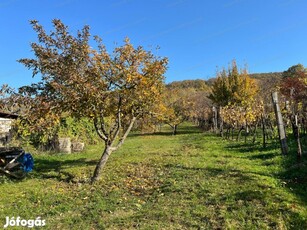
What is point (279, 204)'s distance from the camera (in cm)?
631

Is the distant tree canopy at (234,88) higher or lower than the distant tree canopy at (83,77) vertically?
higher

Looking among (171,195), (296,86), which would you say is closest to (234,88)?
(296,86)

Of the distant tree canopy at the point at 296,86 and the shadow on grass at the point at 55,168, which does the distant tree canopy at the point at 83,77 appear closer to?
the shadow on grass at the point at 55,168

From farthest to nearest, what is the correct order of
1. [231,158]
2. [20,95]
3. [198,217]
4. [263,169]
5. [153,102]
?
[231,158] < [153,102] < [263,169] < [20,95] < [198,217]

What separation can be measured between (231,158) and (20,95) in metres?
7.87

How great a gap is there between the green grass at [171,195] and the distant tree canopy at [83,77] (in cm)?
154

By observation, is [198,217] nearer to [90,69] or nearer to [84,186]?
[84,186]

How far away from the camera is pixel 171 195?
748 cm

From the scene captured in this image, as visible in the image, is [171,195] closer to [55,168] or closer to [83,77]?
[83,77]

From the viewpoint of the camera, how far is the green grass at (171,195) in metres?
5.87

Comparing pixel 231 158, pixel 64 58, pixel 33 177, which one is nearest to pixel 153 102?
pixel 64 58

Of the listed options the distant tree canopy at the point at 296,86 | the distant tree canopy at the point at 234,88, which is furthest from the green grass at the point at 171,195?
the distant tree canopy at the point at 234,88

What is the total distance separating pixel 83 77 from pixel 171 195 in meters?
4.15

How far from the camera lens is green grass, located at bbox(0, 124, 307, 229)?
5871 millimetres
